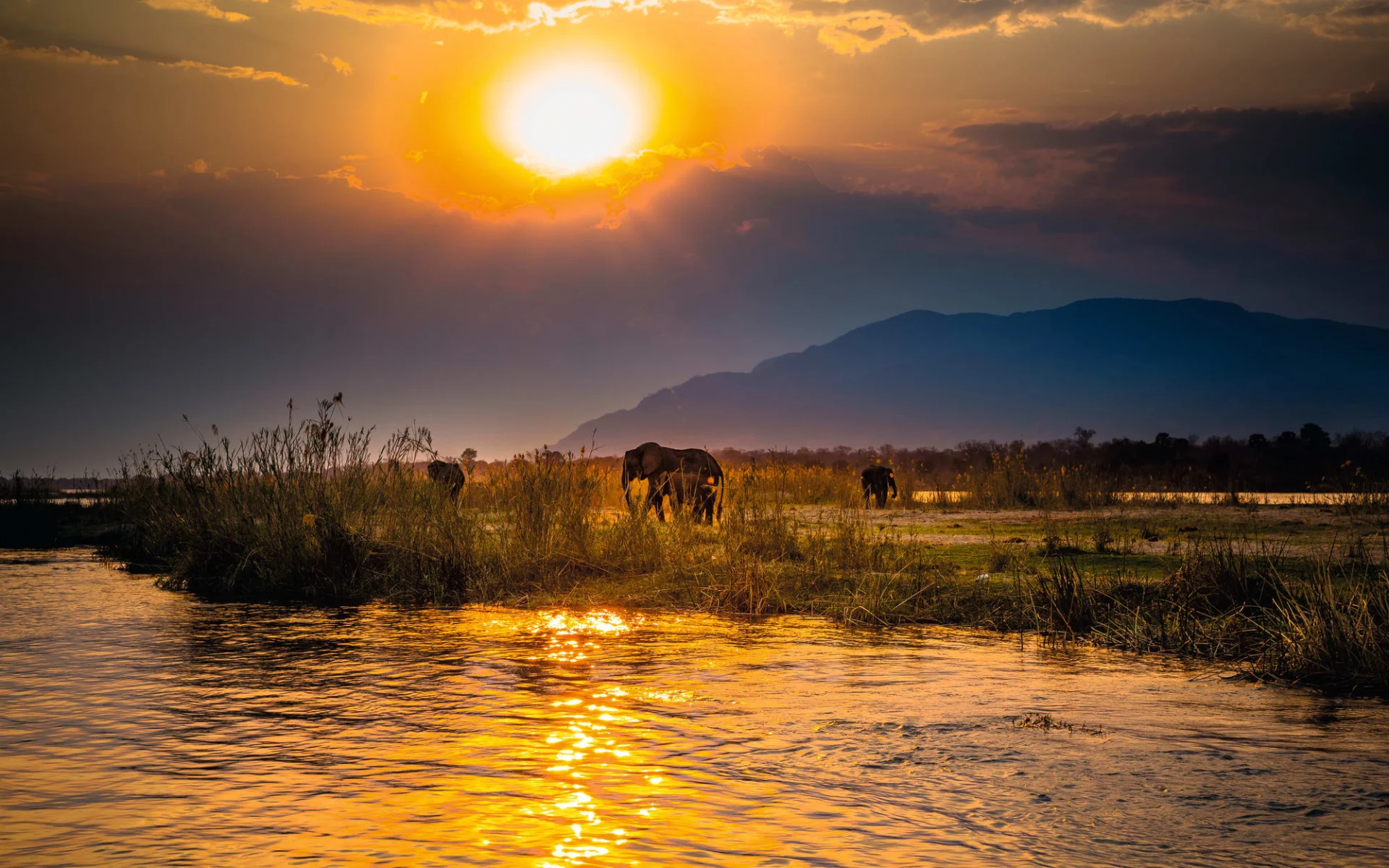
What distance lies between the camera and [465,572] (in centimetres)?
1462

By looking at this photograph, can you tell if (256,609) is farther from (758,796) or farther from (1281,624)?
(1281,624)

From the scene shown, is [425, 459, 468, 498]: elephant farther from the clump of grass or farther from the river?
the clump of grass

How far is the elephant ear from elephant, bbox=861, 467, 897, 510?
5.99 metres

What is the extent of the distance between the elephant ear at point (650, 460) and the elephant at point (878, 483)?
19.7 feet

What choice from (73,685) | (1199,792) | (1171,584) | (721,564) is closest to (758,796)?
(1199,792)

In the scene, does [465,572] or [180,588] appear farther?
[180,588]

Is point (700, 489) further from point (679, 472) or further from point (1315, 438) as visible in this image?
point (1315, 438)

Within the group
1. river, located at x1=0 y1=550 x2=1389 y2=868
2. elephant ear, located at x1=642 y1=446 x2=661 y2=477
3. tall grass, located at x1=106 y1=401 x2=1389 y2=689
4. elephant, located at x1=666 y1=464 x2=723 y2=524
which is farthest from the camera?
elephant ear, located at x1=642 y1=446 x2=661 y2=477

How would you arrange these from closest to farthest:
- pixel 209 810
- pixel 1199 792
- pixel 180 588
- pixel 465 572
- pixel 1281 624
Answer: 1. pixel 209 810
2. pixel 1199 792
3. pixel 1281 624
4. pixel 465 572
5. pixel 180 588

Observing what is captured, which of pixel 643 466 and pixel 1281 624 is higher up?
pixel 643 466

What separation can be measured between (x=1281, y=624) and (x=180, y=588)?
13855 millimetres

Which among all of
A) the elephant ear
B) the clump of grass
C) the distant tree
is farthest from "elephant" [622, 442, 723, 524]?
the distant tree

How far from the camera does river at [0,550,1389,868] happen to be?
190 inches

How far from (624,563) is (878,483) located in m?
15.7
